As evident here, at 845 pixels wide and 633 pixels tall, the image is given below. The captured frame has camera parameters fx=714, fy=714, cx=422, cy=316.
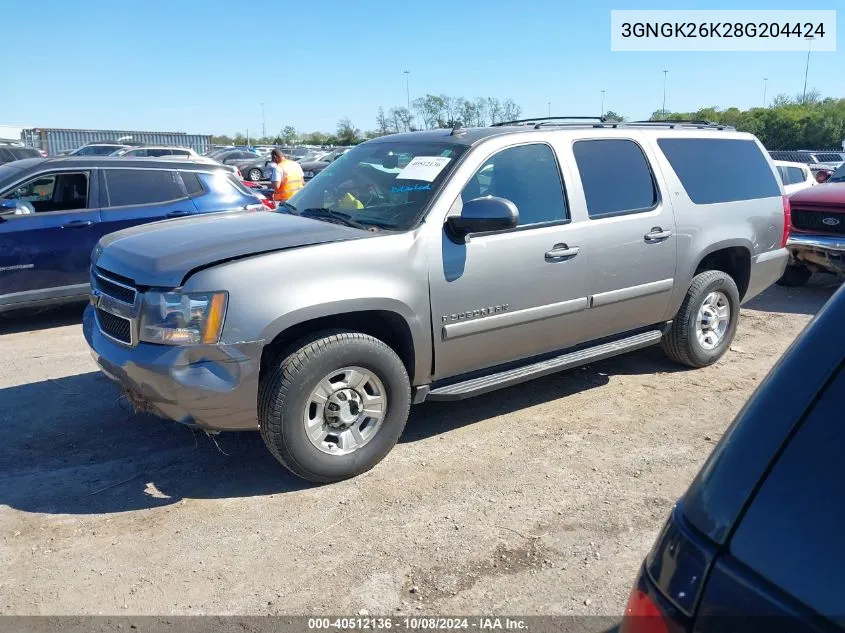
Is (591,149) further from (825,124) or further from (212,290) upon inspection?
(825,124)

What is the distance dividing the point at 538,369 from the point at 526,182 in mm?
1212

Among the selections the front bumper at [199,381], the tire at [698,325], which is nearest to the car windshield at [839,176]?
the tire at [698,325]

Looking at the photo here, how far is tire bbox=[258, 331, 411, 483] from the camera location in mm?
3611

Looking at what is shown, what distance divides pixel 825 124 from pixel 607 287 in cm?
4434

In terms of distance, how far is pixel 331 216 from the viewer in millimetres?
4547

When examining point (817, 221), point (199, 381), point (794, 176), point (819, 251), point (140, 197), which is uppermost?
point (140, 197)

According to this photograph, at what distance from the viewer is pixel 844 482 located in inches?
46.4

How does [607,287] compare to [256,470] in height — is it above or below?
above

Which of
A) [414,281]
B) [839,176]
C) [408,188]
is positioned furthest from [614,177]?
[839,176]

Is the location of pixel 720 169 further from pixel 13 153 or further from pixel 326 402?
pixel 13 153

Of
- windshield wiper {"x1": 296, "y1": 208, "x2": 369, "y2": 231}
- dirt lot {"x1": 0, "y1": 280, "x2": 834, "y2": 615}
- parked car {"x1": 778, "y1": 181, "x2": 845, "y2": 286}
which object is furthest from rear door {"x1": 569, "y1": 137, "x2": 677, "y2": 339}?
parked car {"x1": 778, "y1": 181, "x2": 845, "y2": 286}

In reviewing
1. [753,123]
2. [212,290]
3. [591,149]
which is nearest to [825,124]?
[753,123]

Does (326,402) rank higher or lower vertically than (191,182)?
lower

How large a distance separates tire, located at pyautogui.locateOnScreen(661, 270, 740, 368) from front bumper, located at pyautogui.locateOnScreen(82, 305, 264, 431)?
3.48m
